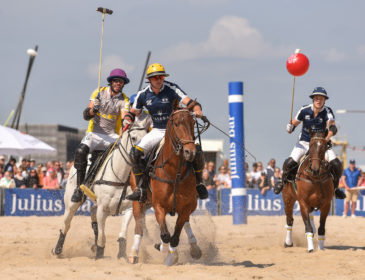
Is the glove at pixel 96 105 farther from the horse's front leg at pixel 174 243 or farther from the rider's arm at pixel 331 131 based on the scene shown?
the rider's arm at pixel 331 131

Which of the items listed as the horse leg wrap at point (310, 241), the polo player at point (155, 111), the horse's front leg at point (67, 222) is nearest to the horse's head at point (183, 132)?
the polo player at point (155, 111)

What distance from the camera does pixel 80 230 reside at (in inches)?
525

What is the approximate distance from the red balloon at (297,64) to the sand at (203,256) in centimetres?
336

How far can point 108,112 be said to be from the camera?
12062mm

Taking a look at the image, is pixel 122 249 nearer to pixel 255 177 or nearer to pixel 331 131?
pixel 331 131

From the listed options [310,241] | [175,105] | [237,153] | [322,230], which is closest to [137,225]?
[175,105]

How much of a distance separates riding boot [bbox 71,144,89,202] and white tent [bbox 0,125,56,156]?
11358mm

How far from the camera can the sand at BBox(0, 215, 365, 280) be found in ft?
30.8

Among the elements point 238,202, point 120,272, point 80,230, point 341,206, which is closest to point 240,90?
point 238,202

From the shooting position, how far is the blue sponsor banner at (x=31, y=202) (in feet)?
73.3

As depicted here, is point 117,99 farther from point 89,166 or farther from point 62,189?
point 62,189

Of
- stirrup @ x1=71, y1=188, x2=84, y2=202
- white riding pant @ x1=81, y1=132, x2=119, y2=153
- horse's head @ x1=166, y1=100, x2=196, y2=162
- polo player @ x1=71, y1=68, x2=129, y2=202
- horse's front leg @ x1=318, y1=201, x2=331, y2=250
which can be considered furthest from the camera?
horse's front leg @ x1=318, y1=201, x2=331, y2=250

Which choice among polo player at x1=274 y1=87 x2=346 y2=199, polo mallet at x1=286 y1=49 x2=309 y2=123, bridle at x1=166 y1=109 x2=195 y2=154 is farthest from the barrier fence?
bridle at x1=166 y1=109 x2=195 y2=154

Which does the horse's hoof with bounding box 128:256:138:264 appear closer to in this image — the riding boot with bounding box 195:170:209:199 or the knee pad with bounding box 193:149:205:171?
the riding boot with bounding box 195:170:209:199
